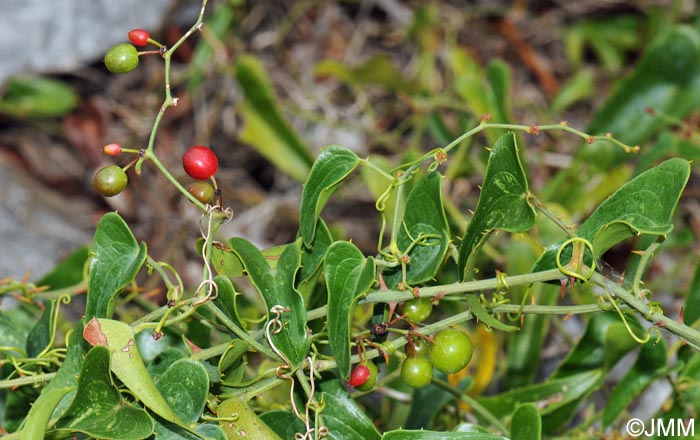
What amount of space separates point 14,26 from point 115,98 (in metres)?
0.31

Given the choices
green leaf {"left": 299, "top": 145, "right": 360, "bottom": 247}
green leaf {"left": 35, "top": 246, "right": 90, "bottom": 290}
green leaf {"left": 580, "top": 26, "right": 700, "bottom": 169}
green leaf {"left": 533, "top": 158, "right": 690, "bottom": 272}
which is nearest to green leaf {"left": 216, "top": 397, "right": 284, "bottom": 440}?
green leaf {"left": 299, "top": 145, "right": 360, "bottom": 247}

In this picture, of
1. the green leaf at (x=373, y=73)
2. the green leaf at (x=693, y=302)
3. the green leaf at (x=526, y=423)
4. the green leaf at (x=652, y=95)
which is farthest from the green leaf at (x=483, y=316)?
the green leaf at (x=373, y=73)

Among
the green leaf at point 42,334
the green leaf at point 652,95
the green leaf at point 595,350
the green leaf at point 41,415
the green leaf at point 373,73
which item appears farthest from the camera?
the green leaf at point 373,73

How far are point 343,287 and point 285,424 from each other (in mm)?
185

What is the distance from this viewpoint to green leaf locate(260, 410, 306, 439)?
2.93 ft

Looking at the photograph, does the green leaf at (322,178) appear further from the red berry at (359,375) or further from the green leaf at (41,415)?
the green leaf at (41,415)

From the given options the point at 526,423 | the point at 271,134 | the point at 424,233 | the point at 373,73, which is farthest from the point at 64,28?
the point at 526,423

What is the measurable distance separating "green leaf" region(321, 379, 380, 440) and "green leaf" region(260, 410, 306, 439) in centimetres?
3

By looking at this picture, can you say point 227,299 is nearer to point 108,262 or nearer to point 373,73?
point 108,262

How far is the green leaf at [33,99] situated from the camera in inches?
81.4

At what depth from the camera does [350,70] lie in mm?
2055

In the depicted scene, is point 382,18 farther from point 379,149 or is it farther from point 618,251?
point 618,251

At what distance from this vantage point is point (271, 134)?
1919 mm

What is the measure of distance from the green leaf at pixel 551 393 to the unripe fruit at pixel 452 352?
35cm
